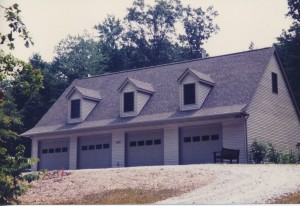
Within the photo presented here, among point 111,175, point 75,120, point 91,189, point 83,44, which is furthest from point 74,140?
point 83,44

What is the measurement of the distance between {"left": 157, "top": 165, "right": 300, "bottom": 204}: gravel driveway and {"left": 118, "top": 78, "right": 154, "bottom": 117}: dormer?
36.0ft

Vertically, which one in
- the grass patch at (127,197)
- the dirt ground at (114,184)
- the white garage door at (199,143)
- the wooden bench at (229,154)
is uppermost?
the white garage door at (199,143)

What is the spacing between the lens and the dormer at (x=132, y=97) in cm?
3253

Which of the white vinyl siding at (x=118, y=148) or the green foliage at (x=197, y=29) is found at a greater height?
the green foliage at (x=197, y=29)

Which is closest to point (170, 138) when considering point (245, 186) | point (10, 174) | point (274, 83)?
point (274, 83)

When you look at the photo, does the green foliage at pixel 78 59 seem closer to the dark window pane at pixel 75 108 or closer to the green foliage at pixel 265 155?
the dark window pane at pixel 75 108

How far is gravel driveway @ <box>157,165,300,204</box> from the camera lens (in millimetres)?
15422

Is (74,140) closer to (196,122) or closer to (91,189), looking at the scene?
(196,122)

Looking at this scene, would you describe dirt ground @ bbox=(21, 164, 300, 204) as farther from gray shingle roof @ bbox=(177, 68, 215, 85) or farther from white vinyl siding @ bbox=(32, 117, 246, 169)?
gray shingle roof @ bbox=(177, 68, 215, 85)

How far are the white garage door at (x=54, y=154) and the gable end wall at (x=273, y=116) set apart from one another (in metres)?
Answer: 13.9

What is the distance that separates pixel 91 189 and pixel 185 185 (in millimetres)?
3913

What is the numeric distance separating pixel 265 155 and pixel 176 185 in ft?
35.2

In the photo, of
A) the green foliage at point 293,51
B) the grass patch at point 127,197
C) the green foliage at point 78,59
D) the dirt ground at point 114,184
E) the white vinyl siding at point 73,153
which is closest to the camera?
the grass patch at point 127,197

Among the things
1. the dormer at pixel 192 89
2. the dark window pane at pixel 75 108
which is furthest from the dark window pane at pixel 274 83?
the dark window pane at pixel 75 108
